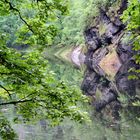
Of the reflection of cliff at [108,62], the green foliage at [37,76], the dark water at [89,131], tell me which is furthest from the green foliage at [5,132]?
the reflection of cliff at [108,62]

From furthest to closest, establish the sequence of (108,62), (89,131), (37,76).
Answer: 1. (108,62)
2. (89,131)
3. (37,76)

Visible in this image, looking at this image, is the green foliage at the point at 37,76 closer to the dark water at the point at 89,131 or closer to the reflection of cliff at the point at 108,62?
the dark water at the point at 89,131

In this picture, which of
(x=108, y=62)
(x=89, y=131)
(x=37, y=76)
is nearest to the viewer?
(x=37, y=76)

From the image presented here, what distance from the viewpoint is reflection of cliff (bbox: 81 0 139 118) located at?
3122 centimetres

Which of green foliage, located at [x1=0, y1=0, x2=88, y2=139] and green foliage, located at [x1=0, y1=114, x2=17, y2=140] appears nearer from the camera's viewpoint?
green foliage, located at [x1=0, y1=0, x2=88, y2=139]

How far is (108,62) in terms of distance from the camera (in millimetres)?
50531

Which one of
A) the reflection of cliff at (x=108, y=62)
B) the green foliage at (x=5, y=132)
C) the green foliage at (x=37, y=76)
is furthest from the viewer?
the reflection of cliff at (x=108, y=62)

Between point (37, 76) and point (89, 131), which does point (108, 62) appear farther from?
point (37, 76)

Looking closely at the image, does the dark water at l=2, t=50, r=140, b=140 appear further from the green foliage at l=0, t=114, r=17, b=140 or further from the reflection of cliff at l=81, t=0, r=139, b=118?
the green foliage at l=0, t=114, r=17, b=140

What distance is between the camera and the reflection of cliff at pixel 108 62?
31.2 metres

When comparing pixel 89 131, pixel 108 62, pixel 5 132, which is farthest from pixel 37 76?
pixel 108 62

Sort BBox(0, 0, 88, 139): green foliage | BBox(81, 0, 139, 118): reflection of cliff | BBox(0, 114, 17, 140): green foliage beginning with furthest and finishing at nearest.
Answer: BBox(81, 0, 139, 118): reflection of cliff → BBox(0, 114, 17, 140): green foliage → BBox(0, 0, 88, 139): green foliage

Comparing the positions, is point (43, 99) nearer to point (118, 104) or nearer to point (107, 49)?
point (118, 104)

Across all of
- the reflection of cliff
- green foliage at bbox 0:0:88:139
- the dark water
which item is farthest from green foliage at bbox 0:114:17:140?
the reflection of cliff
